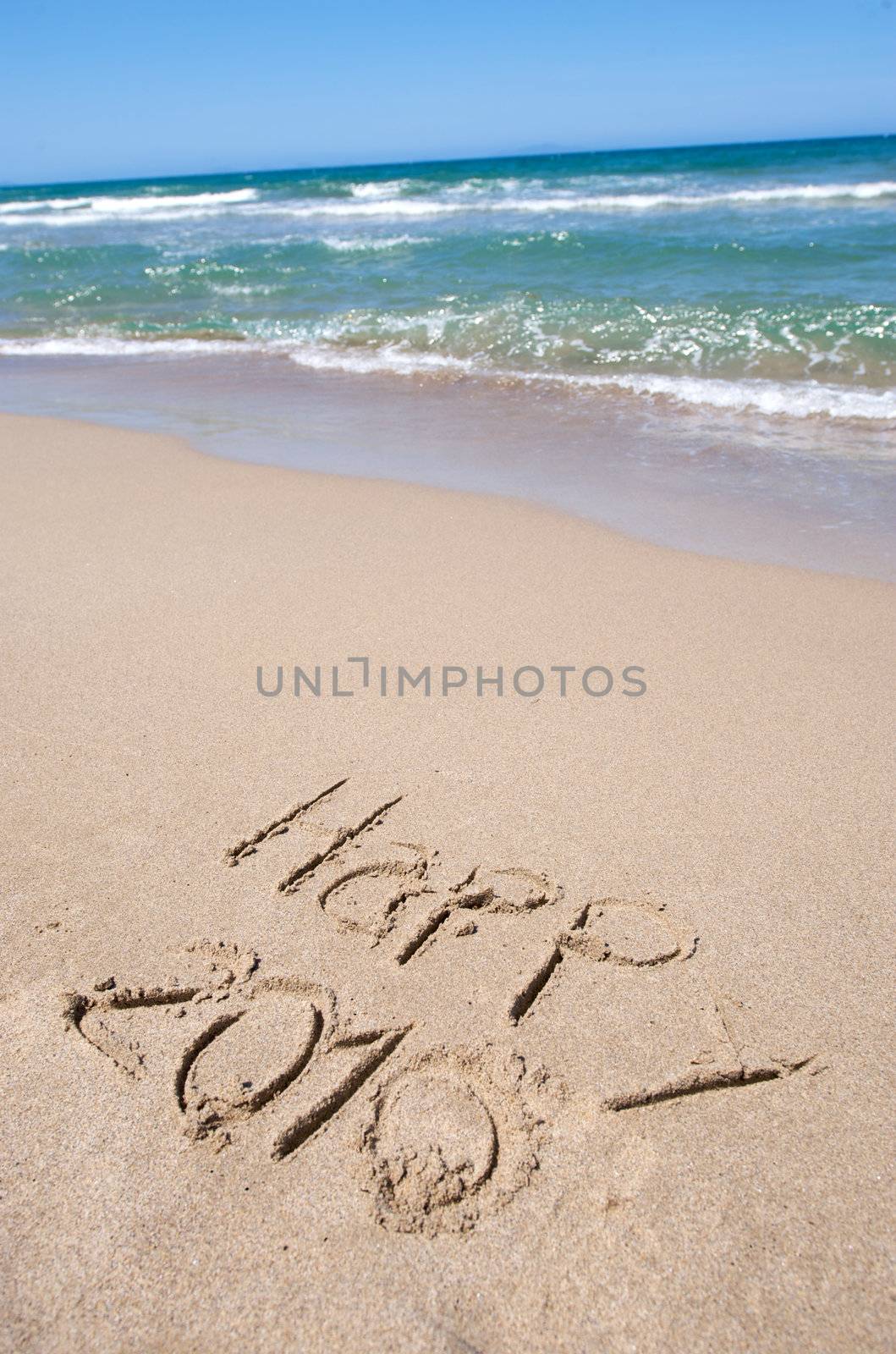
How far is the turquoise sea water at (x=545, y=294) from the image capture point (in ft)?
21.9

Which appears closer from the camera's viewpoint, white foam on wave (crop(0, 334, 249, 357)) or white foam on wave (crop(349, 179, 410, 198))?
white foam on wave (crop(0, 334, 249, 357))

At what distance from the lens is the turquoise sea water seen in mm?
6688

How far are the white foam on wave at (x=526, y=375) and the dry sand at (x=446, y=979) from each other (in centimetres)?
296

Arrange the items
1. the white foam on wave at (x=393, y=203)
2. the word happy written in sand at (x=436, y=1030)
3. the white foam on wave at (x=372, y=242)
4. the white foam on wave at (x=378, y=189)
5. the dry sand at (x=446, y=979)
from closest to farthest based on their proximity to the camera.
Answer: the dry sand at (x=446, y=979), the word happy written in sand at (x=436, y=1030), the white foam on wave at (x=372, y=242), the white foam on wave at (x=393, y=203), the white foam on wave at (x=378, y=189)

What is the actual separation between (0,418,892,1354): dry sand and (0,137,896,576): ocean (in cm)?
301

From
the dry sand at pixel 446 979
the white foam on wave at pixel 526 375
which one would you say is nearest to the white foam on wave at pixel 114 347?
the white foam on wave at pixel 526 375

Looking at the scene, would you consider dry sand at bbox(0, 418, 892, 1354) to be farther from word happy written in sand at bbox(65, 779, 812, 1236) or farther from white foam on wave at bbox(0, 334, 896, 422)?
white foam on wave at bbox(0, 334, 896, 422)

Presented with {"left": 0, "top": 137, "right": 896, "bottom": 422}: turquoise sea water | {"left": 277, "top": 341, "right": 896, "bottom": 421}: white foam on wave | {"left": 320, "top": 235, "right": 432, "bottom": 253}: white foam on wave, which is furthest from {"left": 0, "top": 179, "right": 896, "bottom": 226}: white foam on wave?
{"left": 277, "top": 341, "right": 896, "bottom": 421}: white foam on wave

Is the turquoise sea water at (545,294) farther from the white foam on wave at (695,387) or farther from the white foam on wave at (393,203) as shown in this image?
the white foam on wave at (393,203)

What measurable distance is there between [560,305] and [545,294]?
66cm

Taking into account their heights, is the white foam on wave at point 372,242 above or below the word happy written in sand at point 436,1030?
above

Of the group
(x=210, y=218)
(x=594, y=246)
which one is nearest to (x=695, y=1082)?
(x=594, y=246)

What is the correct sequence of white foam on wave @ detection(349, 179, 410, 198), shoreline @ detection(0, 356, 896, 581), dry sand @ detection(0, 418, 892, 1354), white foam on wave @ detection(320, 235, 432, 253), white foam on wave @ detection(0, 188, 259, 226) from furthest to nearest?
white foam on wave @ detection(0, 188, 259, 226)
white foam on wave @ detection(349, 179, 410, 198)
white foam on wave @ detection(320, 235, 432, 253)
shoreline @ detection(0, 356, 896, 581)
dry sand @ detection(0, 418, 892, 1354)

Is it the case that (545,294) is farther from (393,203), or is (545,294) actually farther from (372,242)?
(393,203)
